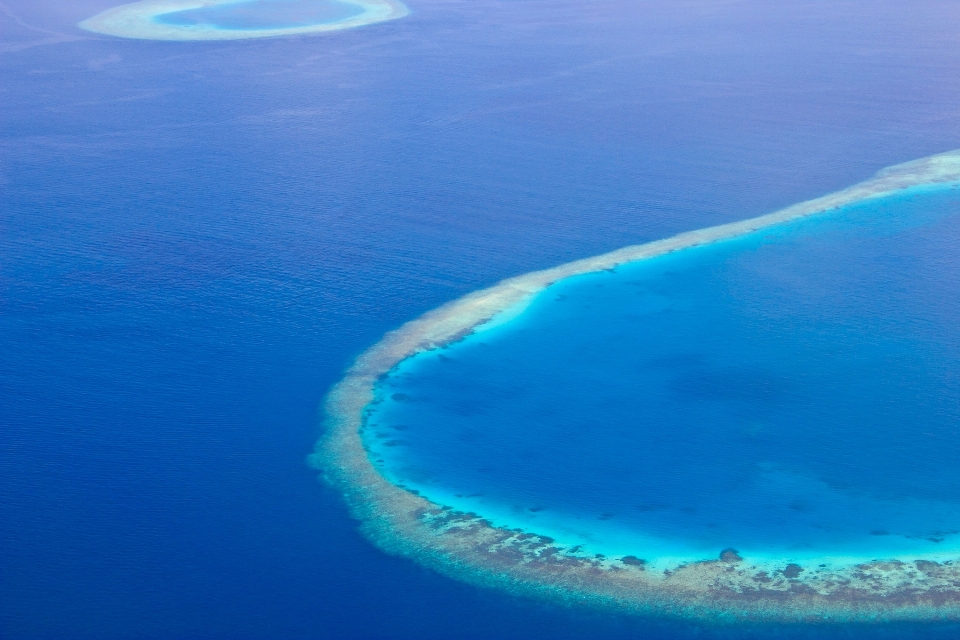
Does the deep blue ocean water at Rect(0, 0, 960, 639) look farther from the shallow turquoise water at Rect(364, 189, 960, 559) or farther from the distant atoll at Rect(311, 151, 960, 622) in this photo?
the shallow turquoise water at Rect(364, 189, 960, 559)

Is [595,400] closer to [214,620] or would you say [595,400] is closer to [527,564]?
[527,564]

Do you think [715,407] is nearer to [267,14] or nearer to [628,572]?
[628,572]

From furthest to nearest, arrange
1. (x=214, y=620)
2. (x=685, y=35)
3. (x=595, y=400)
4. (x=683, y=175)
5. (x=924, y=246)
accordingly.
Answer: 1. (x=685, y=35)
2. (x=683, y=175)
3. (x=924, y=246)
4. (x=595, y=400)
5. (x=214, y=620)

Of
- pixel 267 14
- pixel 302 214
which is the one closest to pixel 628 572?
pixel 302 214

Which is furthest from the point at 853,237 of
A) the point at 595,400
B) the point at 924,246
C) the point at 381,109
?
the point at 381,109

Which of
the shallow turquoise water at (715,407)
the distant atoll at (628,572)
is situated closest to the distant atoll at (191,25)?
the shallow turquoise water at (715,407)

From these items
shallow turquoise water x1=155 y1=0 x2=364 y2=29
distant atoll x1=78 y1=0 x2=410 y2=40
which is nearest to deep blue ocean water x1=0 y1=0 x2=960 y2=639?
distant atoll x1=78 y1=0 x2=410 y2=40
